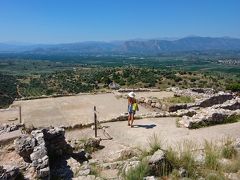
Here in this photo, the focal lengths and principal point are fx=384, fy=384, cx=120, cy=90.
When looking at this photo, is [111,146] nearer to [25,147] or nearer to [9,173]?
[25,147]

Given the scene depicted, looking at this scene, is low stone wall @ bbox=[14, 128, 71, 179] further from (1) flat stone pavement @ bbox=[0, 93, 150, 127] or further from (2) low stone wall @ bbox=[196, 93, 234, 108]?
(2) low stone wall @ bbox=[196, 93, 234, 108]

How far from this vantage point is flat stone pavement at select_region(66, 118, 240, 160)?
48.8ft

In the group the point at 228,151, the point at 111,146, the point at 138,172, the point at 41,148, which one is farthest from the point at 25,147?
the point at 228,151

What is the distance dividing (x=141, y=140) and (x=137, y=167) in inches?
251

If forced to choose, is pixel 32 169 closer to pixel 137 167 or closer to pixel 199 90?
pixel 137 167

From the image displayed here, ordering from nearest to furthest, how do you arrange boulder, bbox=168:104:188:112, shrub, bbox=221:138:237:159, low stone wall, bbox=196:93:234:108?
shrub, bbox=221:138:237:159 < boulder, bbox=168:104:188:112 < low stone wall, bbox=196:93:234:108

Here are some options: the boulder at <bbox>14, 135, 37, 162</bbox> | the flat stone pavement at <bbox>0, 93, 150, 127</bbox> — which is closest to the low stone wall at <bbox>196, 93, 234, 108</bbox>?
the flat stone pavement at <bbox>0, 93, 150, 127</bbox>

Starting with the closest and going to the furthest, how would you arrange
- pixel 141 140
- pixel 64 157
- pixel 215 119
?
1. pixel 64 157
2. pixel 141 140
3. pixel 215 119

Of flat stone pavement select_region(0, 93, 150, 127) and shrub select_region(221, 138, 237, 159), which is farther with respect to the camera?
flat stone pavement select_region(0, 93, 150, 127)

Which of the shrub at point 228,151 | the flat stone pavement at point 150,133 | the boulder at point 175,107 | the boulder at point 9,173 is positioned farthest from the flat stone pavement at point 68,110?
the shrub at point 228,151

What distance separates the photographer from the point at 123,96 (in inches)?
1109

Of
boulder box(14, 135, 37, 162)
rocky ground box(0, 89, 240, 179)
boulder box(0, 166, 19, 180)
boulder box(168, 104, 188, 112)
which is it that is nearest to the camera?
boulder box(0, 166, 19, 180)

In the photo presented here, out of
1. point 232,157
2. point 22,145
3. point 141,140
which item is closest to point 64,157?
point 22,145

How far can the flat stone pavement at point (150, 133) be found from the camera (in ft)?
48.8
